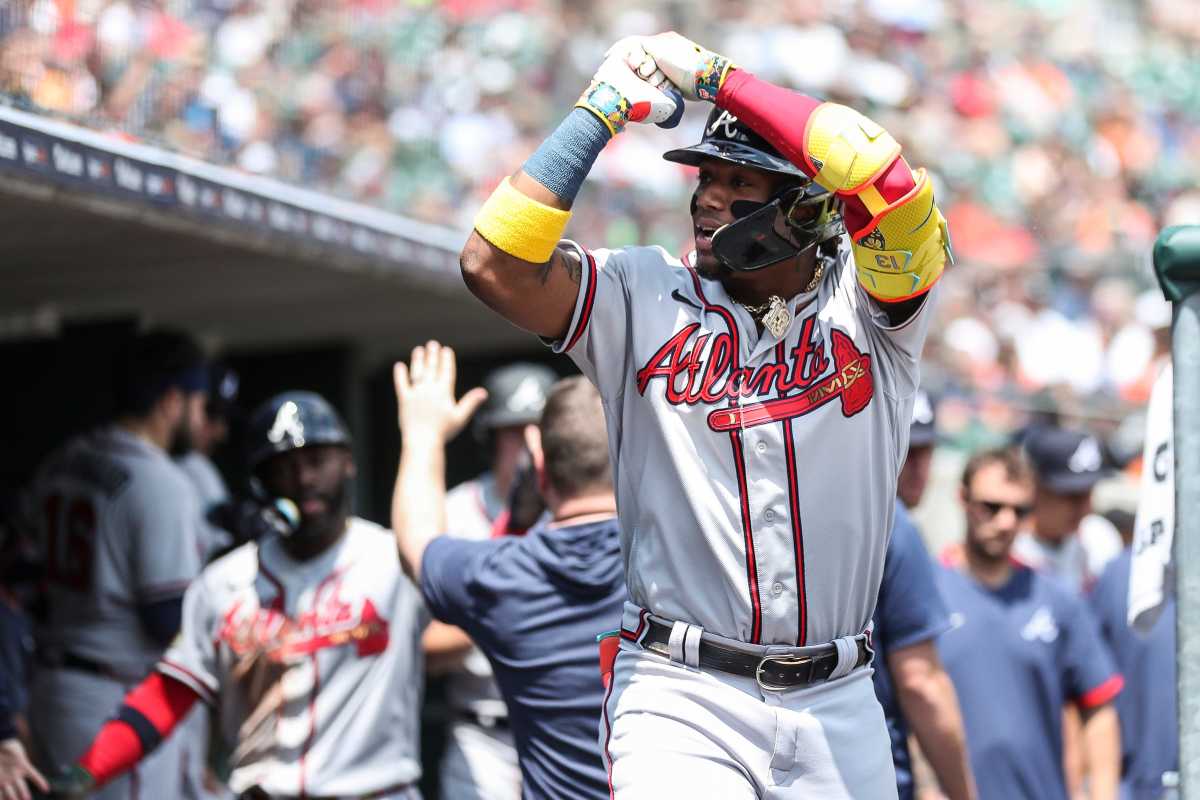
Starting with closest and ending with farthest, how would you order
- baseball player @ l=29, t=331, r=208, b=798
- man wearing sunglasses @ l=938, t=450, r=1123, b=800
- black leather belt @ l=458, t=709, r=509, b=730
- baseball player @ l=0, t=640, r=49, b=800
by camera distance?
baseball player @ l=0, t=640, r=49, b=800 → man wearing sunglasses @ l=938, t=450, r=1123, b=800 → black leather belt @ l=458, t=709, r=509, b=730 → baseball player @ l=29, t=331, r=208, b=798

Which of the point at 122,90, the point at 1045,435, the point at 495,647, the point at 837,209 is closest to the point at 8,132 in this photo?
the point at 122,90

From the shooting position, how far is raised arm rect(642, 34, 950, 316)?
2.77 m

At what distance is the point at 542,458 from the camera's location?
149 inches

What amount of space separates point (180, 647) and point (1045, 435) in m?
3.70

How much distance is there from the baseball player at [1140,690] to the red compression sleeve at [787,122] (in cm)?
329

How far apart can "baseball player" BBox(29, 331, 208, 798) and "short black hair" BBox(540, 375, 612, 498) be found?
214 centimetres

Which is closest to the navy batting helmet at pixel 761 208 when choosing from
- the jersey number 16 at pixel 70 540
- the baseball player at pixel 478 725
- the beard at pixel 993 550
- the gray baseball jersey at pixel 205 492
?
the baseball player at pixel 478 725

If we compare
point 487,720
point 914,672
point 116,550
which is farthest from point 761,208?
point 116,550

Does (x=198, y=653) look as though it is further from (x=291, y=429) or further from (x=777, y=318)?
(x=777, y=318)

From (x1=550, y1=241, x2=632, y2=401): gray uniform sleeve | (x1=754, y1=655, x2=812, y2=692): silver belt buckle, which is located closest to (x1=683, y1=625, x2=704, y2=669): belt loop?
(x1=754, y1=655, x2=812, y2=692): silver belt buckle

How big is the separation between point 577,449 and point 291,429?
3.70ft

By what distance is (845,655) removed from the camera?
2914 mm

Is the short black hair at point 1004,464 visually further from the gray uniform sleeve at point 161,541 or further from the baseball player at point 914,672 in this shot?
the gray uniform sleeve at point 161,541

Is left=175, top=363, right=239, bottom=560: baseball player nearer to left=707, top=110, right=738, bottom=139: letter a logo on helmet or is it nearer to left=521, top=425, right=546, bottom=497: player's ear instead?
left=521, top=425, right=546, bottom=497: player's ear
